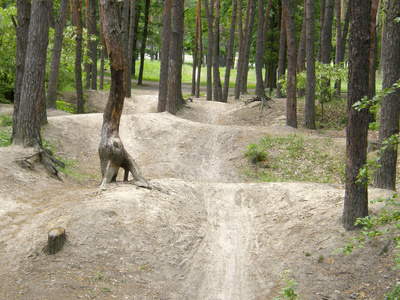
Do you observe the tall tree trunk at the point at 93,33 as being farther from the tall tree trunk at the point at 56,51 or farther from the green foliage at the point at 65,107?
the tall tree trunk at the point at 56,51

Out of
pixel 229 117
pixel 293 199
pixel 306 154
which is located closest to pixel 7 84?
pixel 229 117

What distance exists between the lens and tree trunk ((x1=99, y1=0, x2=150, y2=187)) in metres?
9.33

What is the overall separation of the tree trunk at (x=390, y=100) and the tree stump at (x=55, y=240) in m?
6.45

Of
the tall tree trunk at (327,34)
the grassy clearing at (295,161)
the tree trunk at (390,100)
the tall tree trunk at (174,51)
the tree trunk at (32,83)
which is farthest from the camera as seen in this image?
the tall tree trunk at (327,34)

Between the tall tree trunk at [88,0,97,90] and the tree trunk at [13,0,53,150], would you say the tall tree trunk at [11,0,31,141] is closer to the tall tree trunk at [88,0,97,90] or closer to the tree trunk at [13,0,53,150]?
the tree trunk at [13,0,53,150]

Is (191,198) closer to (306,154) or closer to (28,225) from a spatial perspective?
(28,225)

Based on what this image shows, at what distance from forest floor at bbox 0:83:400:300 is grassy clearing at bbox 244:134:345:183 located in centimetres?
198

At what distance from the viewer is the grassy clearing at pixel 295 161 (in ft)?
42.9

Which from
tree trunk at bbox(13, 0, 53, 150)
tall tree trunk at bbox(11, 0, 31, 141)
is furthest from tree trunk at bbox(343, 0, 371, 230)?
tall tree trunk at bbox(11, 0, 31, 141)

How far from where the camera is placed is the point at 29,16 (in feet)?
37.9

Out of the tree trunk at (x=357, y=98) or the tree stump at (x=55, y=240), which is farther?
the tree trunk at (x=357, y=98)

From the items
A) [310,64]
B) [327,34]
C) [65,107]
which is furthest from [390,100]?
[65,107]

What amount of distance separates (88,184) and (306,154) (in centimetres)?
706

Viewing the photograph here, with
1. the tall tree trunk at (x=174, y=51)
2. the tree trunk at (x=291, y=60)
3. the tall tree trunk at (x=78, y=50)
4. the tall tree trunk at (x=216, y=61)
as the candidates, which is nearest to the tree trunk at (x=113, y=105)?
the tall tree trunk at (x=174, y=51)
